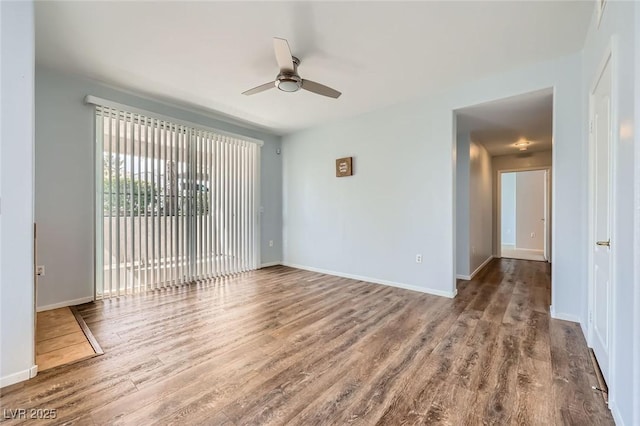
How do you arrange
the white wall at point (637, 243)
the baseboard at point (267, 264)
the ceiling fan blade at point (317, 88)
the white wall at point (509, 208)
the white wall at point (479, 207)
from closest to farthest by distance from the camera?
the white wall at point (637, 243) → the ceiling fan blade at point (317, 88) → the white wall at point (479, 207) → the baseboard at point (267, 264) → the white wall at point (509, 208)

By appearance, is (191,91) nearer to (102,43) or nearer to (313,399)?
(102,43)

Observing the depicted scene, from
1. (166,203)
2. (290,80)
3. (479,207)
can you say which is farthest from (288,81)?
(479,207)

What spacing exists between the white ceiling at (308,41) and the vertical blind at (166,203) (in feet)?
2.25

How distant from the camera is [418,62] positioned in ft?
9.29

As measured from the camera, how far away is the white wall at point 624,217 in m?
1.25

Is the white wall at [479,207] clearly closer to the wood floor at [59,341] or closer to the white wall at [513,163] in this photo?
the white wall at [513,163]

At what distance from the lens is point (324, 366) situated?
197cm

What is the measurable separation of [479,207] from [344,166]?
9.23ft

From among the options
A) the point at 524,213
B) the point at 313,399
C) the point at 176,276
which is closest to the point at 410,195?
the point at 313,399

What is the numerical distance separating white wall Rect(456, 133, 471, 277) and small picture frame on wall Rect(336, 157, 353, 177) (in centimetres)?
184

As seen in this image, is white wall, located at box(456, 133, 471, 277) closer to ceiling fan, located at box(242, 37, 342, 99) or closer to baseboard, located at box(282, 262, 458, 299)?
baseboard, located at box(282, 262, 458, 299)

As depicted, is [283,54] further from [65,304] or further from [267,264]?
[267,264]

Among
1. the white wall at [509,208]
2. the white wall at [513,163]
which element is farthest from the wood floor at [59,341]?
the white wall at [509,208]

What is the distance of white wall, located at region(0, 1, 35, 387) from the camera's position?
5.56 feet
